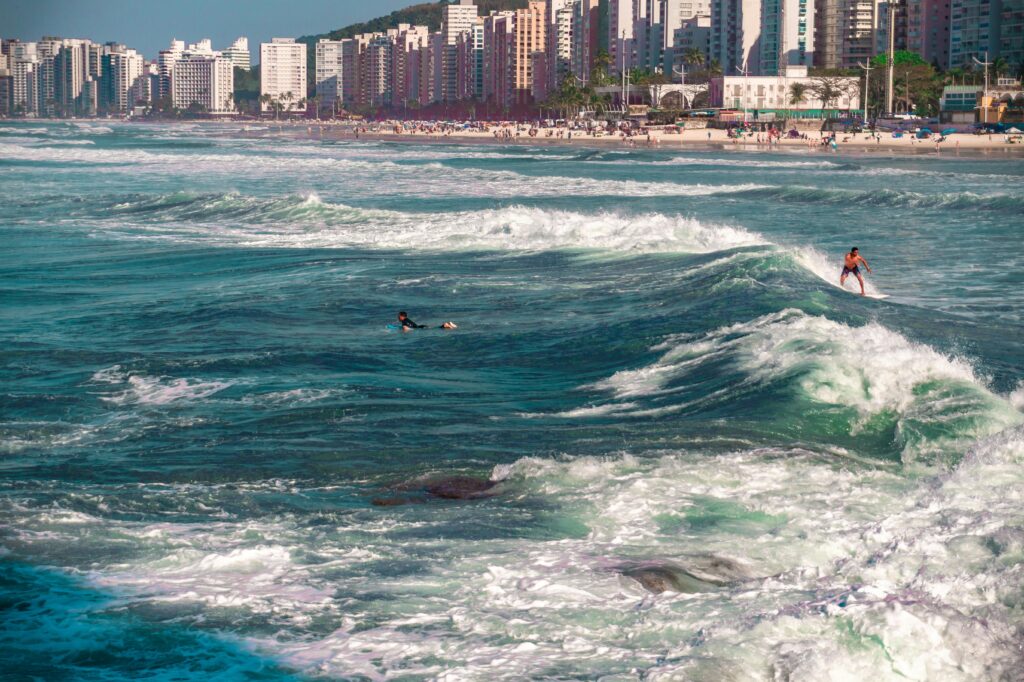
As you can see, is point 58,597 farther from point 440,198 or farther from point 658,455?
point 440,198

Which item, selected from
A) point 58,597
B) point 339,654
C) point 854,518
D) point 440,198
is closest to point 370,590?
point 339,654

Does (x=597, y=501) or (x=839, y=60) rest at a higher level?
(x=839, y=60)

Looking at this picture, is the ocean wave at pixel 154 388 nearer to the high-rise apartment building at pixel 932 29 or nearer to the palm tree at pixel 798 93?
the palm tree at pixel 798 93

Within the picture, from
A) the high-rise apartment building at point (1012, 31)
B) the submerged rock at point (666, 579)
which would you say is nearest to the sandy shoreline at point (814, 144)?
the high-rise apartment building at point (1012, 31)

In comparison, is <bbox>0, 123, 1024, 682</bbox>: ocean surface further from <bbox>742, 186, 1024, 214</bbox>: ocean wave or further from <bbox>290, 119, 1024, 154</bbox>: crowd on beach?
<bbox>290, 119, 1024, 154</bbox>: crowd on beach

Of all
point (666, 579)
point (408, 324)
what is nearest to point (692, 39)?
point (408, 324)

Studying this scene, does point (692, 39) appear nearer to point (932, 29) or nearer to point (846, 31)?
point (846, 31)

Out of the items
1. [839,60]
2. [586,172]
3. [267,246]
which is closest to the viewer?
[267,246]
